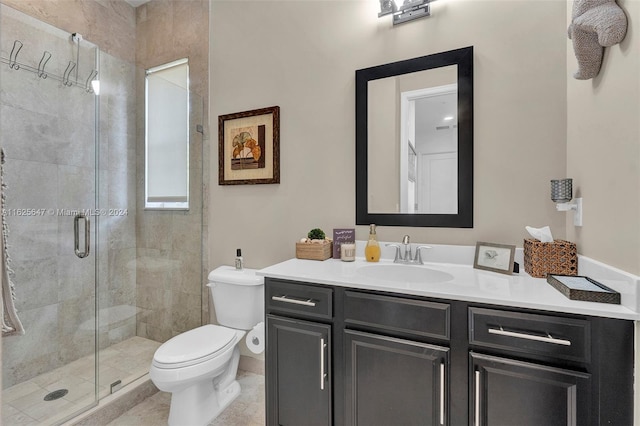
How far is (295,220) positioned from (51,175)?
1.67 m

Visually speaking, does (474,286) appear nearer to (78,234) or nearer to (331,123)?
(331,123)

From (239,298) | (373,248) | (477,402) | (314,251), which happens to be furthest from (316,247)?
(477,402)

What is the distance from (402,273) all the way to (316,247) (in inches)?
18.9

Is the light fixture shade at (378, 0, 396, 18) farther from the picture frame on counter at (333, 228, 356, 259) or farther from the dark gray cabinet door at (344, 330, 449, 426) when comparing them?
the dark gray cabinet door at (344, 330, 449, 426)

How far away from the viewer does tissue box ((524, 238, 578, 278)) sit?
1.23 meters

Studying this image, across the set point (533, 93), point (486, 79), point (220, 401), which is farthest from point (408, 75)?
point (220, 401)

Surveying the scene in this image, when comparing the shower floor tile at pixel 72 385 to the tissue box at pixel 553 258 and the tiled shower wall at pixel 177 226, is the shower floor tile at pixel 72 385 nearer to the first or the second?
the tiled shower wall at pixel 177 226

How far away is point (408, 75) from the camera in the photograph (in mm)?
1659

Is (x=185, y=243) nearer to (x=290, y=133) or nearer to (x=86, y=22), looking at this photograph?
(x=290, y=133)

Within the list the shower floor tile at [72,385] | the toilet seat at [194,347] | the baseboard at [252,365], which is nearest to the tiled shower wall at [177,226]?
the shower floor tile at [72,385]

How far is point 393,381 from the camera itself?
3.77 feet

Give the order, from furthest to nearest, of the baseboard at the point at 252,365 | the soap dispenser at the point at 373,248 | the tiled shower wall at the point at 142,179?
the tiled shower wall at the point at 142,179
the baseboard at the point at 252,365
the soap dispenser at the point at 373,248

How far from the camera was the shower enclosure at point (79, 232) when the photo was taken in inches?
73.1

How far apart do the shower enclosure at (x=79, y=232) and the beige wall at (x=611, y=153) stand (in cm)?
227
